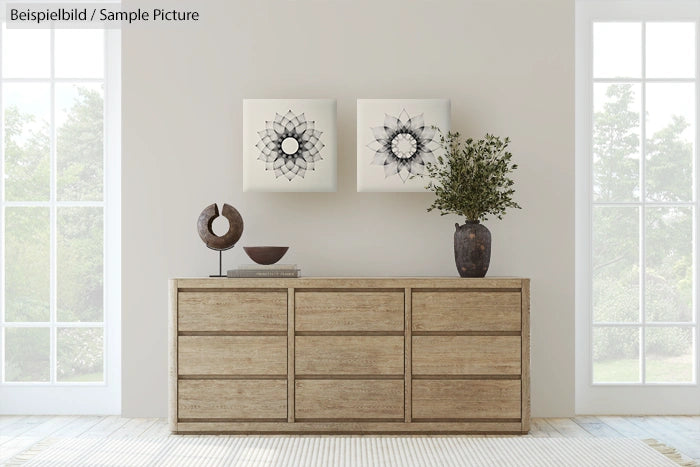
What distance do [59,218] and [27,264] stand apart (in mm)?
317

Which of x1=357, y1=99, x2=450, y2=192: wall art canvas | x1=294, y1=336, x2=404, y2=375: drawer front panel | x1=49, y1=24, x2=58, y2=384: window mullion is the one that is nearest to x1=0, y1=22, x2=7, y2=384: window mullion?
x1=49, y1=24, x2=58, y2=384: window mullion

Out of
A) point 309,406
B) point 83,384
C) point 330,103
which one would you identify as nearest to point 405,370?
point 309,406

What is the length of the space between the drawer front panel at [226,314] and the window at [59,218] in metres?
0.79

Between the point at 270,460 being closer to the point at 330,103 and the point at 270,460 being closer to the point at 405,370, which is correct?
the point at 405,370

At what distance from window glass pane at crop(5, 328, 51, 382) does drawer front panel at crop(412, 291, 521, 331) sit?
211 centimetres

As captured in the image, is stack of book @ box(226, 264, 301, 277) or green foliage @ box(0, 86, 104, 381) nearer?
stack of book @ box(226, 264, 301, 277)

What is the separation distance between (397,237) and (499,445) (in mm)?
1203

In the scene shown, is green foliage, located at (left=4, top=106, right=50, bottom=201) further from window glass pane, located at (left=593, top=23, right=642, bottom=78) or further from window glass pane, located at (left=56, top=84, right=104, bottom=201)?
window glass pane, located at (left=593, top=23, right=642, bottom=78)

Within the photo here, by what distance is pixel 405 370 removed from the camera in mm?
3531

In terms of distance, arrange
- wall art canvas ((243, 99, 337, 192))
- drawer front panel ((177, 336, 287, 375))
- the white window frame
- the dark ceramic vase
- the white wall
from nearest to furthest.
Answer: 1. drawer front panel ((177, 336, 287, 375))
2. the dark ceramic vase
3. wall art canvas ((243, 99, 337, 192))
4. the white wall
5. the white window frame

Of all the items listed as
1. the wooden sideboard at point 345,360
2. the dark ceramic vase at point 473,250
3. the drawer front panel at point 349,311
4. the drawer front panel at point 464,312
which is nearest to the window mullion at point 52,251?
the wooden sideboard at point 345,360

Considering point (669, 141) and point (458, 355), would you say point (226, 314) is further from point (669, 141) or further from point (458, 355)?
point (669, 141)

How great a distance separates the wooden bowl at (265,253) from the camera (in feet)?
12.1

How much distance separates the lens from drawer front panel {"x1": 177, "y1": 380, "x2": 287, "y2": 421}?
3527 millimetres
